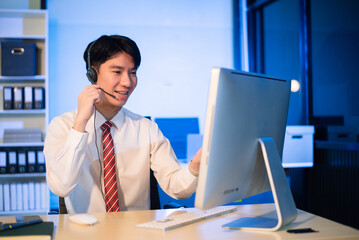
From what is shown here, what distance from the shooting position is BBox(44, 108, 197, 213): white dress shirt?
161 centimetres

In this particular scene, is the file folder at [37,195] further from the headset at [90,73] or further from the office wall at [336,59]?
the office wall at [336,59]

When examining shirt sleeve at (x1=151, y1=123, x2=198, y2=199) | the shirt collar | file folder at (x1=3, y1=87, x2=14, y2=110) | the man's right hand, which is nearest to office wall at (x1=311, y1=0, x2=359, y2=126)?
shirt sleeve at (x1=151, y1=123, x2=198, y2=199)

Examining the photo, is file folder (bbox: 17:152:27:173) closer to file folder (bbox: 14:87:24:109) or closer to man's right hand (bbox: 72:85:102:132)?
file folder (bbox: 14:87:24:109)

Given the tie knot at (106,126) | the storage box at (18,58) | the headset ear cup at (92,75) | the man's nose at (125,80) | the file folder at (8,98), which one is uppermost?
the storage box at (18,58)

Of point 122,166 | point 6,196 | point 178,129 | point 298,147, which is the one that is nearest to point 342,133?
point 298,147

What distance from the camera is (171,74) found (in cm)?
506

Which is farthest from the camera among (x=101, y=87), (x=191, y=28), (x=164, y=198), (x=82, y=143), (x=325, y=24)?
(x=191, y=28)

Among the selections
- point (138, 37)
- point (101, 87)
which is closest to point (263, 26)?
point (138, 37)

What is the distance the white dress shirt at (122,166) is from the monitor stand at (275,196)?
346 mm

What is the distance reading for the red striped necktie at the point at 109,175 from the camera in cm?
168

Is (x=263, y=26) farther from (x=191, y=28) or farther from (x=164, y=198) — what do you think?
(x=164, y=198)

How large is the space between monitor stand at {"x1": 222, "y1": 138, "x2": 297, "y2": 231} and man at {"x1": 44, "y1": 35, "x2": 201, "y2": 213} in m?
0.36

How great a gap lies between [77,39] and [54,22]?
321mm

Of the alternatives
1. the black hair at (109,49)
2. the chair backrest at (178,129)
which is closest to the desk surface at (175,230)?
the black hair at (109,49)
